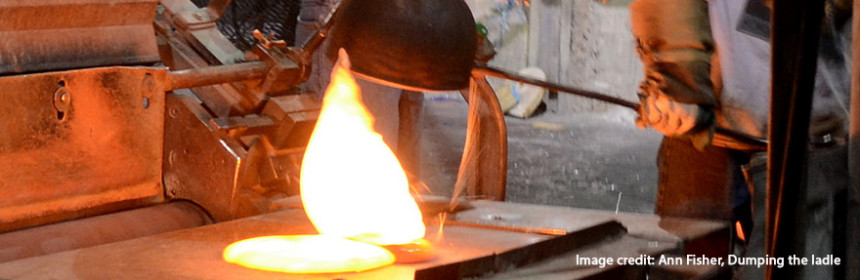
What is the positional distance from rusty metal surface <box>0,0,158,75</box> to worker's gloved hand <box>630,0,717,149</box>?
5.33 feet

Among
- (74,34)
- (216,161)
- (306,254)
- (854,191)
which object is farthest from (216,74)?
(854,191)

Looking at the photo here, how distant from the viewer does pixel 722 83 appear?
10.2 feet

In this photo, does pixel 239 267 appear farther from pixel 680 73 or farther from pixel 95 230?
pixel 680 73

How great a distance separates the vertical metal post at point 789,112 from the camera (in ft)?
4.11

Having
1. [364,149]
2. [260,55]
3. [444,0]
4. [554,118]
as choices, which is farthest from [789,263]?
[554,118]

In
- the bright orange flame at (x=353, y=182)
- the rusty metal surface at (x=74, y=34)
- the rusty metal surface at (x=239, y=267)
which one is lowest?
the rusty metal surface at (x=239, y=267)

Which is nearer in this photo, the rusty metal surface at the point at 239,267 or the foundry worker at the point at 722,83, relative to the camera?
the rusty metal surface at the point at 239,267

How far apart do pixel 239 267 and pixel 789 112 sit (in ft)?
Result: 4.64

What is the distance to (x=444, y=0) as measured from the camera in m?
2.19

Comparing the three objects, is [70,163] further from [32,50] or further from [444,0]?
[444,0]

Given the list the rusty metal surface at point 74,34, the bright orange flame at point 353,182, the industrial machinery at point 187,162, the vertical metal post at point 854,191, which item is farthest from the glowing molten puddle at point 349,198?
the vertical metal post at point 854,191

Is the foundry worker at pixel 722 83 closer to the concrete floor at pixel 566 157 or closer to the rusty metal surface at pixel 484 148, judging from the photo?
the rusty metal surface at pixel 484 148

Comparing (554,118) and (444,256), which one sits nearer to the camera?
(444,256)

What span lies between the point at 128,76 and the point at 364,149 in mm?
916
